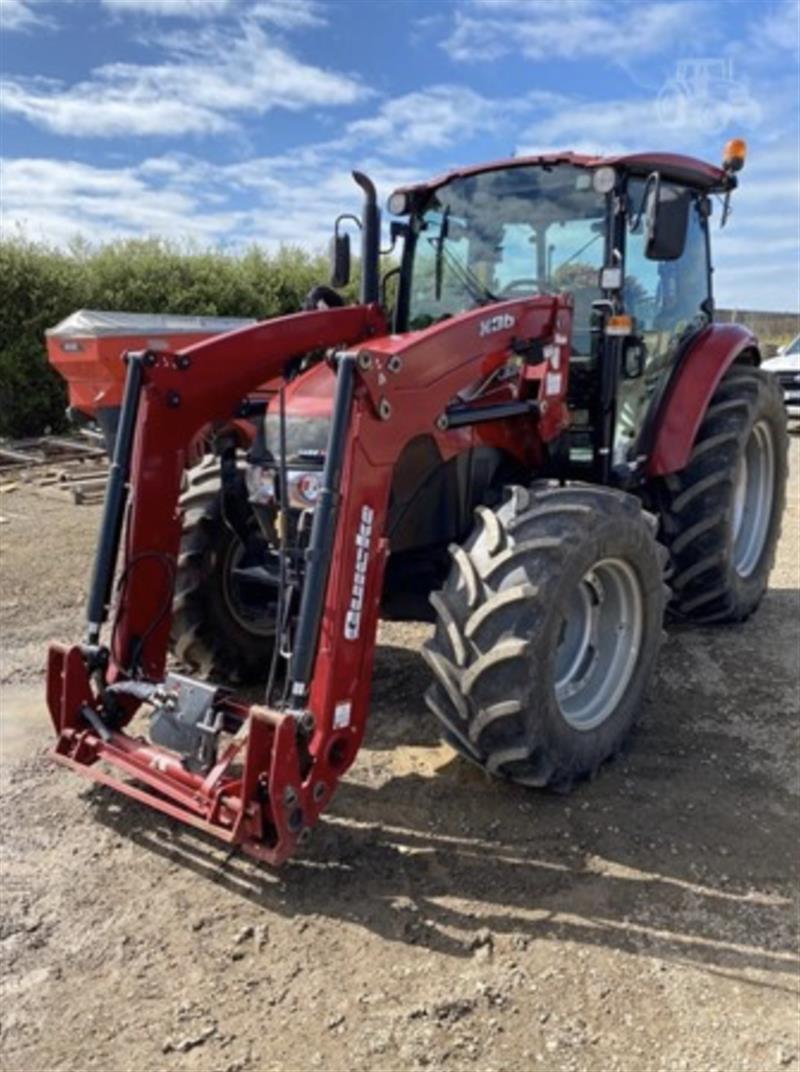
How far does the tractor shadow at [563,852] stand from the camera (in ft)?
9.46

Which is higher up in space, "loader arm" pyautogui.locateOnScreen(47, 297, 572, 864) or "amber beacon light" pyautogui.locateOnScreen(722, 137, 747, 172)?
"amber beacon light" pyautogui.locateOnScreen(722, 137, 747, 172)

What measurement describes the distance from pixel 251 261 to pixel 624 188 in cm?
1317

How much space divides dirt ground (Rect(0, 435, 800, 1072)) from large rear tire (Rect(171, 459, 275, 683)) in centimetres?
79

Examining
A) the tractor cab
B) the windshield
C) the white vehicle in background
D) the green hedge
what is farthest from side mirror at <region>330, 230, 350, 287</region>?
the white vehicle in background

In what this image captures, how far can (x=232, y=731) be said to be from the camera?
133 inches

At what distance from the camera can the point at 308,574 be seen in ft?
10.0

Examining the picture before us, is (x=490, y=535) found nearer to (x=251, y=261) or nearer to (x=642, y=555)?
(x=642, y=555)

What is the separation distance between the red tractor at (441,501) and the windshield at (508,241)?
0.01 m

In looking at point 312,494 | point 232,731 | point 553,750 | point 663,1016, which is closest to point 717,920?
point 663,1016

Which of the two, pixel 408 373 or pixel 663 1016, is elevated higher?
pixel 408 373

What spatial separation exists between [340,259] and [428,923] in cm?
334

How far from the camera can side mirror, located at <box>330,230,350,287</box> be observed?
4.97 m

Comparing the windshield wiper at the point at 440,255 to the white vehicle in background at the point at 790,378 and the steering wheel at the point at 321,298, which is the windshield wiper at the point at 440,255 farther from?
the white vehicle in background at the point at 790,378

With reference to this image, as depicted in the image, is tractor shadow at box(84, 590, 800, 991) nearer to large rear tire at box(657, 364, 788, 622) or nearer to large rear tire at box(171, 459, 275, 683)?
large rear tire at box(171, 459, 275, 683)
